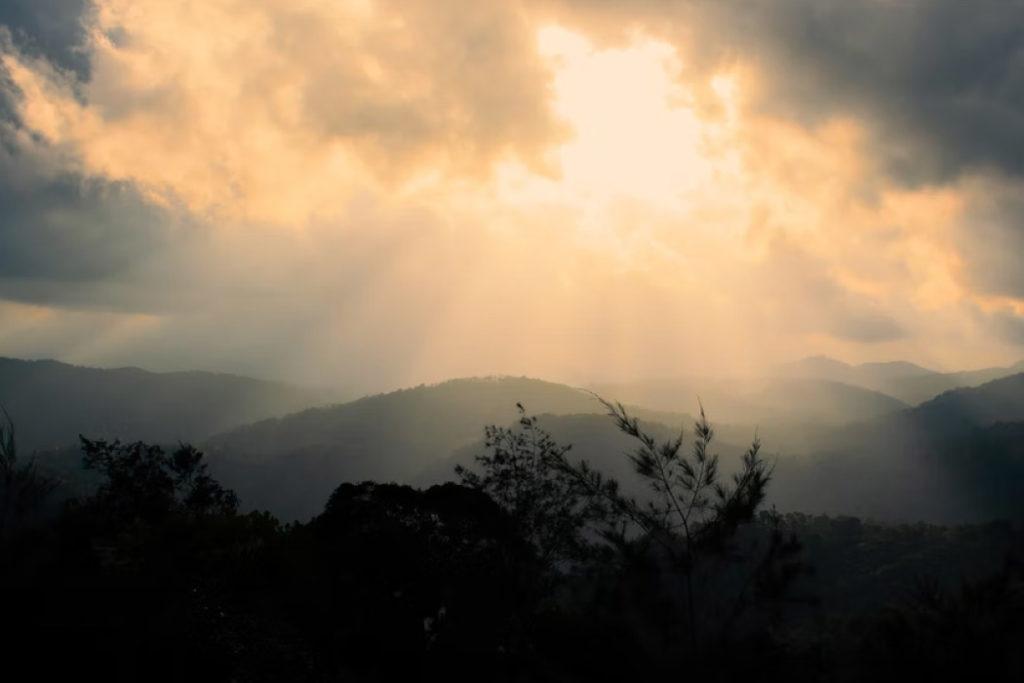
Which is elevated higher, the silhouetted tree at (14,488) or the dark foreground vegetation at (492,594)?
the silhouetted tree at (14,488)

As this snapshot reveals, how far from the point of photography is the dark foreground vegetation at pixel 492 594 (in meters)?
11.7

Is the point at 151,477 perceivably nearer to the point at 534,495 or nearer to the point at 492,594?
the point at 534,495

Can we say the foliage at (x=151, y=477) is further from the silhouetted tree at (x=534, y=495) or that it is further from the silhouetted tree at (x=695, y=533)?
the silhouetted tree at (x=695, y=533)

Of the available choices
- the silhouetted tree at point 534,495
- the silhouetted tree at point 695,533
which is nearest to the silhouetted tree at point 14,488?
the silhouetted tree at point 534,495

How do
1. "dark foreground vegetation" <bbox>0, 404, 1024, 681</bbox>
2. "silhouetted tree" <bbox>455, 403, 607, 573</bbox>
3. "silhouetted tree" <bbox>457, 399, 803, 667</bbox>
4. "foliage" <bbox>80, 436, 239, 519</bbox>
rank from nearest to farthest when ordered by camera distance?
"dark foreground vegetation" <bbox>0, 404, 1024, 681</bbox> → "silhouetted tree" <bbox>457, 399, 803, 667</bbox> → "silhouetted tree" <bbox>455, 403, 607, 573</bbox> → "foliage" <bbox>80, 436, 239, 519</bbox>

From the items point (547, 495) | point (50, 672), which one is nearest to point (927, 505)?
point (547, 495)

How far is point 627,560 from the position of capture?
13883mm

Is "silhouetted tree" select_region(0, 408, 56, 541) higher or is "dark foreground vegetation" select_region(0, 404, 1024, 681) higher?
"silhouetted tree" select_region(0, 408, 56, 541)

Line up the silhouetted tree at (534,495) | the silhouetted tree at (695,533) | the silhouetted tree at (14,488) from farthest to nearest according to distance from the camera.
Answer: the silhouetted tree at (534,495)
the silhouetted tree at (14,488)
the silhouetted tree at (695,533)

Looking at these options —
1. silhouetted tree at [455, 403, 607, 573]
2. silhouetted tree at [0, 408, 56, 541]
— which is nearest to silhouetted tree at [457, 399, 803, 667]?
silhouetted tree at [455, 403, 607, 573]

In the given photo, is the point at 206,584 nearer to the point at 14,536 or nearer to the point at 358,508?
the point at 14,536

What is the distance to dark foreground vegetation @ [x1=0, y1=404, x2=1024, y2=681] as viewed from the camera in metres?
11.7

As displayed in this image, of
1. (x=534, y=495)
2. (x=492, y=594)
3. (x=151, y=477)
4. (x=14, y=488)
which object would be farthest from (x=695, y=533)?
(x=151, y=477)

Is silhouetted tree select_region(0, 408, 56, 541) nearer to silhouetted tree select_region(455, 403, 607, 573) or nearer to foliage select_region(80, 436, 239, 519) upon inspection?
foliage select_region(80, 436, 239, 519)
